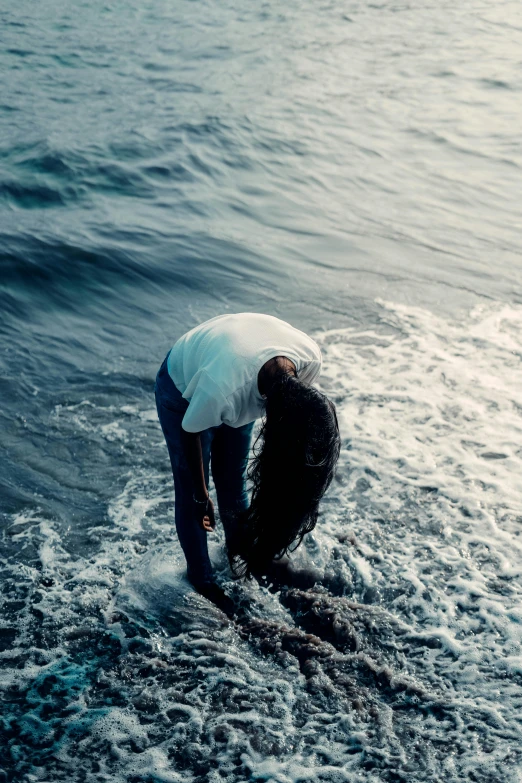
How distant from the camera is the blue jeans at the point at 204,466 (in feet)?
11.0

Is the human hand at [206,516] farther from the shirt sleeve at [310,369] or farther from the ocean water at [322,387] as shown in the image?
the shirt sleeve at [310,369]

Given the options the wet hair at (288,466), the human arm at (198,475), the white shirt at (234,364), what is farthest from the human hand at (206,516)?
the white shirt at (234,364)

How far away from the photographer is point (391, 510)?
15.7 ft

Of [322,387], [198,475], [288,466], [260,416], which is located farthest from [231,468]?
[322,387]

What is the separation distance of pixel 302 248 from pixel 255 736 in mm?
6270

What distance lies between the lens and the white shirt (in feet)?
9.30

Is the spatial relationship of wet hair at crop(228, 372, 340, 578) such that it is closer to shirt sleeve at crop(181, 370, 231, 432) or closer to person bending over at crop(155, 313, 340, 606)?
person bending over at crop(155, 313, 340, 606)

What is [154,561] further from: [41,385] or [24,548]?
[41,385]

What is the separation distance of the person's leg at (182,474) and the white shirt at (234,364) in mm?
205

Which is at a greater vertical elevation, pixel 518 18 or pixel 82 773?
pixel 518 18

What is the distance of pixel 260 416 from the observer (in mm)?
3117

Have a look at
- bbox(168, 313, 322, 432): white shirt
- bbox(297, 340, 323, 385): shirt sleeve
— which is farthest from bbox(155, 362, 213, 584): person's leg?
bbox(297, 340, 323, 385): shirt sleeve

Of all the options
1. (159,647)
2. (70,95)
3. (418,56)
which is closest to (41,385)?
(159,647)

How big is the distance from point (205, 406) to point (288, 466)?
0.41 meters
